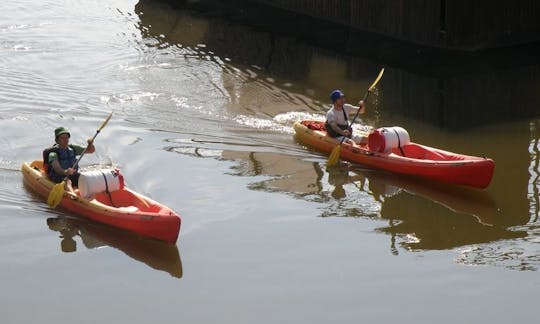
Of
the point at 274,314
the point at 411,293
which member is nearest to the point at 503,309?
the point at 411,293

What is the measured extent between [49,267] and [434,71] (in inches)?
400

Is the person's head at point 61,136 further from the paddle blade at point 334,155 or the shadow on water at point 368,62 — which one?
the shadow on water at point 368,62

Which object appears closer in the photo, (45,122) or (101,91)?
(45,122)

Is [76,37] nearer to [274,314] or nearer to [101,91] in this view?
[101,91]

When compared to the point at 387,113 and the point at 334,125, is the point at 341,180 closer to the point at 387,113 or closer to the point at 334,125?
the point at 334,125

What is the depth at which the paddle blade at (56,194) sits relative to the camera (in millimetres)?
13883

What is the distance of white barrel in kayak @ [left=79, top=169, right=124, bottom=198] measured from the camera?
1375 cm

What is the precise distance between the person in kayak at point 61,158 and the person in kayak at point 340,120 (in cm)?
401

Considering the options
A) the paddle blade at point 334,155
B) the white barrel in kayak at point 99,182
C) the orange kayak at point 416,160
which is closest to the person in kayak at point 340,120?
the orange kayak at point 416,160

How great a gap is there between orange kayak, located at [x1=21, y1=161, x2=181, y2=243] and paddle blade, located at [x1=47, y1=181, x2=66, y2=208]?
0.13 metres

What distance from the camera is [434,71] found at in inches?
810

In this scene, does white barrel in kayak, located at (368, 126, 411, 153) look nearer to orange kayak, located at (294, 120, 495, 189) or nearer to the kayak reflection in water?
orange kayak, located at (294, 120, 495, 189)

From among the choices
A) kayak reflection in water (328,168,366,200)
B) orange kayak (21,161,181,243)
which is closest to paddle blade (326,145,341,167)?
kayak reflection in water (328,168,366,200)

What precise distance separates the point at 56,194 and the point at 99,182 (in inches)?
24.7
